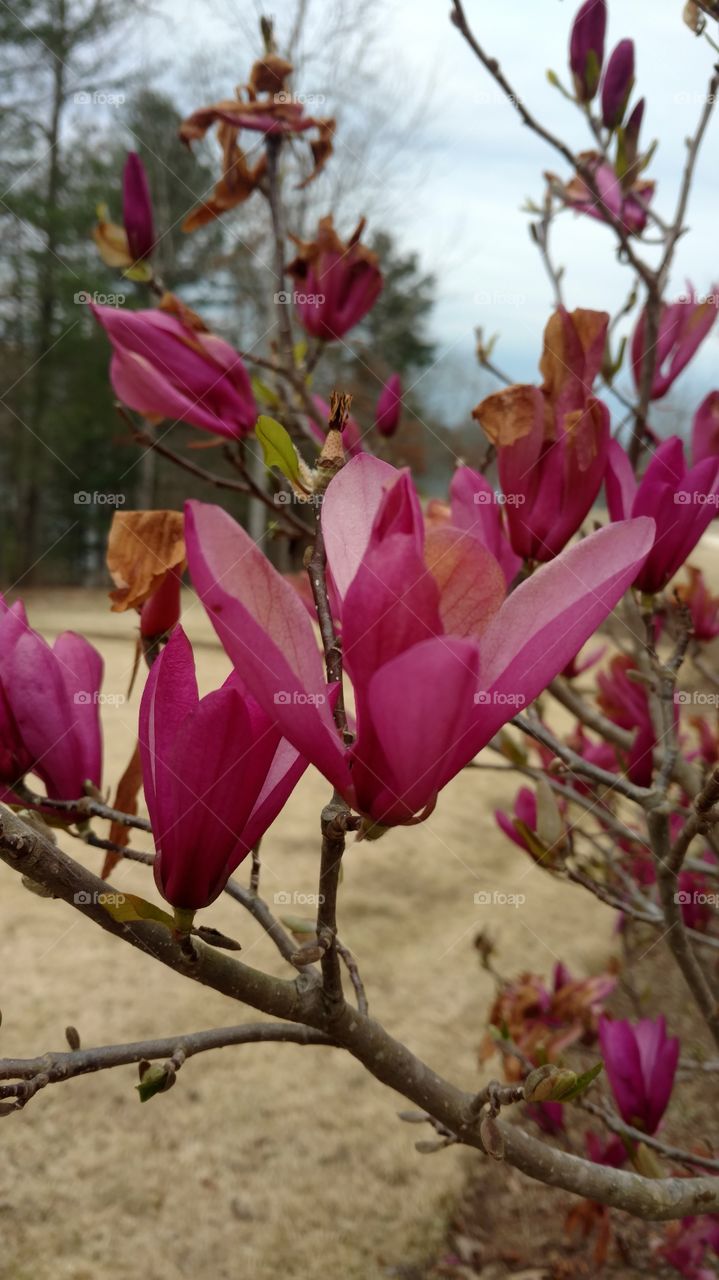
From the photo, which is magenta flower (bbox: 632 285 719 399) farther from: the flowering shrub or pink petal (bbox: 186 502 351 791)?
pink petal (bbox: 186 502 351 791)

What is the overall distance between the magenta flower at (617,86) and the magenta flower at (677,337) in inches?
7.8

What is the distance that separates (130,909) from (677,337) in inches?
29.8

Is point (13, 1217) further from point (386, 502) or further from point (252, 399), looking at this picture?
point (386, 502)

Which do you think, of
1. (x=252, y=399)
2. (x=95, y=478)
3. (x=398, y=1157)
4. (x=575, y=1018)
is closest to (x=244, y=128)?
(x=252, y=399)

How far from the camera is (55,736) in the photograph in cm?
47

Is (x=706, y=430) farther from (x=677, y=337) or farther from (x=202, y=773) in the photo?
(x=202, y=773)

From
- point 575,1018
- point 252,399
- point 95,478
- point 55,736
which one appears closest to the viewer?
point 55,736

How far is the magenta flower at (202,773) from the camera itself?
317mm

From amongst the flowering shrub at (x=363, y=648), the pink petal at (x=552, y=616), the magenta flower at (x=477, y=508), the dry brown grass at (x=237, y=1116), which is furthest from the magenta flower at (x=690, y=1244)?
the pink petal at (x=552, y=616)

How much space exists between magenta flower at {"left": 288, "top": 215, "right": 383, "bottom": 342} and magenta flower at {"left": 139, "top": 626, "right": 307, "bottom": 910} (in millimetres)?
814

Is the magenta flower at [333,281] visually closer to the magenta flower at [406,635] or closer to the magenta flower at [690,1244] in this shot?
the magenta flower at [406,635]

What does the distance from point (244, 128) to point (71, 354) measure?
865 cm

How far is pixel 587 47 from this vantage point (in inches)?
37.1

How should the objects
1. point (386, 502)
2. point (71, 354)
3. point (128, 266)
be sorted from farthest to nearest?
point (71, 354)
point (128, 266)
point (386, 502)
